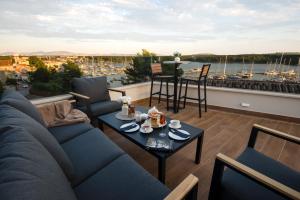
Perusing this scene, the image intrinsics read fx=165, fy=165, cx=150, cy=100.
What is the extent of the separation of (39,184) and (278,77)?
4.23 m

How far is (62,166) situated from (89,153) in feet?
1.34

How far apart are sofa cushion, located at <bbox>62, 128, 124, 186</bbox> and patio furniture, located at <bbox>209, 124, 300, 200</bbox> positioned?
82 cm

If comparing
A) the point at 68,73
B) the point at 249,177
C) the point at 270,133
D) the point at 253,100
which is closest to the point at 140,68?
the point at 68,73

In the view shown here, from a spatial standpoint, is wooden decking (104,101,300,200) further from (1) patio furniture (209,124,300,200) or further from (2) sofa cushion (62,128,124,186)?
(2) sofa cushion (62,128,124,186)

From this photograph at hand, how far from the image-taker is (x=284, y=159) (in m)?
2.17

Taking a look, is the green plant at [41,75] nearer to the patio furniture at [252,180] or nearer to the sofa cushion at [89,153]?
the sofa cushion at [89,153]

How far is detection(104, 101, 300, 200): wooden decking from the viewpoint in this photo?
1.93 meters

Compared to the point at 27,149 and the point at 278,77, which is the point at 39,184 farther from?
the point at 278,77

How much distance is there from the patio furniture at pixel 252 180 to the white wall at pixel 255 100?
2.45 metres

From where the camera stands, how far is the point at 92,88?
298cm

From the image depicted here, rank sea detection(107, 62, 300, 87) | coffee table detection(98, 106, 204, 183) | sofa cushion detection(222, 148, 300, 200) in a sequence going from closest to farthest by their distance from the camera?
sofa cushion detection(222, 148, 300, 200) → coffee table detection(98, 106, 204, 183) → sea detection(107, 62, 300, 87)

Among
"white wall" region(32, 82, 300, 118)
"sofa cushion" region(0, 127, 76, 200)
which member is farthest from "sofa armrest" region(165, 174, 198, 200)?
"white wall" region(32, 82, 300, 118)

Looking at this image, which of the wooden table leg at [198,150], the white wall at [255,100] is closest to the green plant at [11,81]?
the white wall at [255,100]

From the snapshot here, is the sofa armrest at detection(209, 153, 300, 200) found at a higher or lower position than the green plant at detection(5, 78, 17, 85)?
lower
